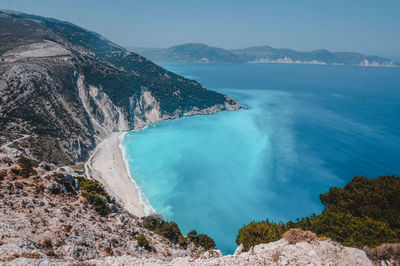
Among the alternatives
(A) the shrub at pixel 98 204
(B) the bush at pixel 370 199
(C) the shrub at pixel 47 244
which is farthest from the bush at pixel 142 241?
(B) the bush at pixel 370 199

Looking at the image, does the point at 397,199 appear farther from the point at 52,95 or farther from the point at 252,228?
the point at 52,95

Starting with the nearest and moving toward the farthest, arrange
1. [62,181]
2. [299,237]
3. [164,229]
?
[299,237], [62,181], [164,229]

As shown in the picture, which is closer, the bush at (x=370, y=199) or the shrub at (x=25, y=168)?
the shrub at (x=25, y=168)

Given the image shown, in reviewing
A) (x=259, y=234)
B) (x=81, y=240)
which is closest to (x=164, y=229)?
(x=259, y=234)

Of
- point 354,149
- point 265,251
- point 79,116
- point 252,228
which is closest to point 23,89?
point 79,116

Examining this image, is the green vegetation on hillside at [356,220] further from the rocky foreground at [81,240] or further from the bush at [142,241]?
the bush at [142,241]

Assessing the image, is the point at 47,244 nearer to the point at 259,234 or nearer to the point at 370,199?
the point at 259,234
